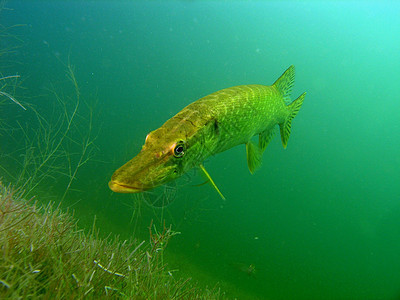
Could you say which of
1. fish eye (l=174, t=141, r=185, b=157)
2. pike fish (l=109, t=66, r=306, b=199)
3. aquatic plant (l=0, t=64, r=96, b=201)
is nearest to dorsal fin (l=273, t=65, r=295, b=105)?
pike fish (l=109, t=66, r=306, b=199)

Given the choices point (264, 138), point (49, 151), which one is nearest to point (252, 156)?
point (264, 138)

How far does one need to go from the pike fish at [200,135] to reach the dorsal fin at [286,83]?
0.22 meters

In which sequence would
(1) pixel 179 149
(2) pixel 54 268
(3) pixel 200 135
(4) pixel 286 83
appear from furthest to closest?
1. (4) pixel 286 83
2. (3) pixel 200 135
3. (1) pixel 179 149
4. (2) pixel 54 268

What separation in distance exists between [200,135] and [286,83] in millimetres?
2666

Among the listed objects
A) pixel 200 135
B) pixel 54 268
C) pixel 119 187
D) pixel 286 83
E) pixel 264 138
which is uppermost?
pixel 286 83

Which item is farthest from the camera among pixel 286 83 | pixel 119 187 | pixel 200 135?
pixel 286 83

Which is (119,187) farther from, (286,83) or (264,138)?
(286,83)

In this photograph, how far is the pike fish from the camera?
5.60ft

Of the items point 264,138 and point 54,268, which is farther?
point 264,138

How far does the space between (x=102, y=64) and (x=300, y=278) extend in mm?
26385

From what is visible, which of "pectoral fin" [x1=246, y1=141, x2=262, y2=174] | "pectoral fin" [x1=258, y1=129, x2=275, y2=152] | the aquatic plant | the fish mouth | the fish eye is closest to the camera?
the fish mouth

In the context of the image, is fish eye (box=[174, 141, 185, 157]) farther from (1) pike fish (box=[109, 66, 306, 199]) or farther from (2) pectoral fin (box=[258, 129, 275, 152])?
(2) pectoral fin (box=[258, 129, 275, 152])

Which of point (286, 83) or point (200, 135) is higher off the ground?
point (286, 83)

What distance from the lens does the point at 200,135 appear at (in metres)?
2.22
